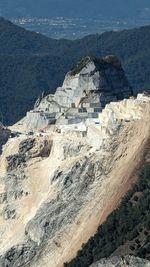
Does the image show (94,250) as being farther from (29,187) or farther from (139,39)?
(139,39)

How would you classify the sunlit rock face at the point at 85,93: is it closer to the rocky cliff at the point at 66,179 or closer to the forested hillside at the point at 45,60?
the rocky cliff at the point at 66,179

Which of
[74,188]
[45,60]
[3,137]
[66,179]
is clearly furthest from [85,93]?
[45,60]

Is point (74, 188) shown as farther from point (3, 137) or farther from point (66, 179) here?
point (3, 137)

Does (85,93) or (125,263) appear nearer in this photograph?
(125,263)

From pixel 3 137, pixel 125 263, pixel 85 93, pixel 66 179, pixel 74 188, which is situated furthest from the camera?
pixel 85 93

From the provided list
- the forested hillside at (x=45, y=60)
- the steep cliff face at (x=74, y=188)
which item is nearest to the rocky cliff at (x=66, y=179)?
the steep cliff face at (x=74, y=188)

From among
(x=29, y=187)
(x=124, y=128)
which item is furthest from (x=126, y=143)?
(x=29, y=187)

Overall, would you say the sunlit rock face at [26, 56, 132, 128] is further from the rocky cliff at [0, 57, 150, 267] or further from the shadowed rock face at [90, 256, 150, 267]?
the shadowed rock face at [90, 256, 150, 267]
